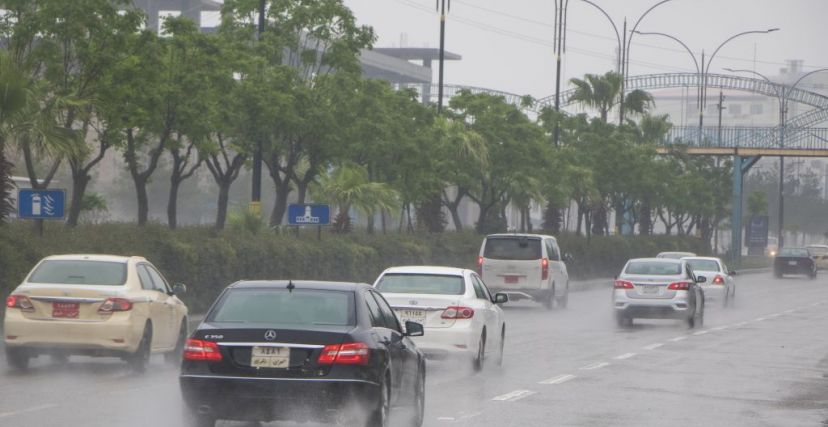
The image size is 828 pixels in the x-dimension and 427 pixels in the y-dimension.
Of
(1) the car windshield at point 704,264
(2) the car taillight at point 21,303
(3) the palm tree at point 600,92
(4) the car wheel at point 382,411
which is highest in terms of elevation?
(3) the palm tree at point 600,92

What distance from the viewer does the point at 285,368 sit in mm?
11945

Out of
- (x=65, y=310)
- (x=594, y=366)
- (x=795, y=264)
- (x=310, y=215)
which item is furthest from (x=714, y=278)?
(x=795, y=264)

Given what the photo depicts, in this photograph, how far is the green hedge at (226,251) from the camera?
1019 inches

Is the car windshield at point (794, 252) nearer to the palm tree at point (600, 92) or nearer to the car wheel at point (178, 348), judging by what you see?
the palm tree at point (600, 92)

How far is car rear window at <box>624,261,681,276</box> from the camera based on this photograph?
33.9 metres

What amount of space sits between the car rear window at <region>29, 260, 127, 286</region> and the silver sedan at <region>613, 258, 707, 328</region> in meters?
16.2

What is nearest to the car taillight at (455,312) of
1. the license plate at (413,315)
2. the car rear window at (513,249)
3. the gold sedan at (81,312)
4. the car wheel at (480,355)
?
the license plate at (413,315)

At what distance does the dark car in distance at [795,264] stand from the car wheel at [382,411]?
69122 millimetres

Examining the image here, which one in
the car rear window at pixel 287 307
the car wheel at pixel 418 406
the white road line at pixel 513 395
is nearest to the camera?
the car rear window at pixel 287 307

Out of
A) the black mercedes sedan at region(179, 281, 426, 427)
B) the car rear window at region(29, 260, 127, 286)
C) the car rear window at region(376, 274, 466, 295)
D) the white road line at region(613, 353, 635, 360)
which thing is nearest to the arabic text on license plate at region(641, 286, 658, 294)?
the white road line at region(613, 353, 635, 360)

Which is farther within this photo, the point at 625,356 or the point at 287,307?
the point at 625,356

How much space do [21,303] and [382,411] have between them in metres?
7.68

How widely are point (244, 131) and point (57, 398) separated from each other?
79.9 ft

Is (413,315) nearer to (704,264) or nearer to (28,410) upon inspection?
(28,410)
